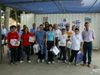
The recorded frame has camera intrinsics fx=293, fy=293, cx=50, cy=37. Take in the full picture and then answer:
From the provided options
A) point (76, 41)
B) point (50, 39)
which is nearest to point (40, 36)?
point (50, 39)

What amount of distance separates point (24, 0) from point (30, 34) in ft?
5.36

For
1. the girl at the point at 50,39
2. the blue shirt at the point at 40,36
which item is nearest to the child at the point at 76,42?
the girl at the point at 50,39

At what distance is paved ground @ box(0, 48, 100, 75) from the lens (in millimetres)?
11430

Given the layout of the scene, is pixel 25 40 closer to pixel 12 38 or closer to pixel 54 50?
pixel 12 38

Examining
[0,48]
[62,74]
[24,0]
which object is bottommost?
[62,74]

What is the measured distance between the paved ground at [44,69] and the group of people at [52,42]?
0.58 metres

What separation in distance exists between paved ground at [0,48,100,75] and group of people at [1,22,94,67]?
1.91ft

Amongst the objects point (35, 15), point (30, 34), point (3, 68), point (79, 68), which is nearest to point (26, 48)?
point (30, 34)

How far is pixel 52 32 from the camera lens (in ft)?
44.8

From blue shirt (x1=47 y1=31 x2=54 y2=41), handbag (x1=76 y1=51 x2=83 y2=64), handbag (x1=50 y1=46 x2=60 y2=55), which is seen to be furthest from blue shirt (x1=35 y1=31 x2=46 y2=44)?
handbag (x1=76 y1=51 x2=83 y2=64)

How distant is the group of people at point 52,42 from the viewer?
43.0 ft

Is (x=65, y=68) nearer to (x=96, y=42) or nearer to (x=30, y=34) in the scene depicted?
(x=30, y=34)

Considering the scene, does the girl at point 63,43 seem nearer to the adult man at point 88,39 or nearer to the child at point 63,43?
the child at point 63,43

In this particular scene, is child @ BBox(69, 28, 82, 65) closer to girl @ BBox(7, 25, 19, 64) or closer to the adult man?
the adult man
